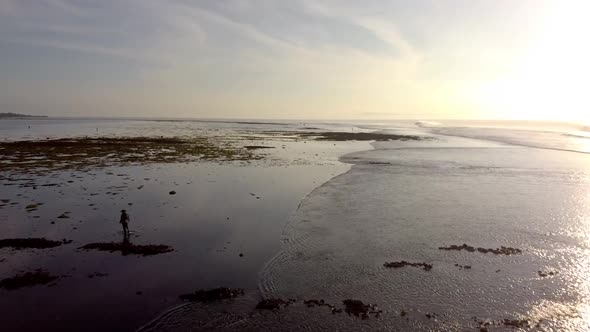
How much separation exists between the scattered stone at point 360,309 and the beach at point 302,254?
64mm

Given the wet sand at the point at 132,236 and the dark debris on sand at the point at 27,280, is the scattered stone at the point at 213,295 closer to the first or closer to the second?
the wet sand at the point at 132,236

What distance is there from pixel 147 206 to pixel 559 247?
23.2m

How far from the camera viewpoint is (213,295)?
12.4 meters

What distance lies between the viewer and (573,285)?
13648mm

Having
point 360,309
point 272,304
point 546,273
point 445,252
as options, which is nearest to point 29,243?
point 272,304

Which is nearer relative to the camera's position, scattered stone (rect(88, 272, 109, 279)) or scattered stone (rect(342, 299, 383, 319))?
scattered stone (rect(342, 299, 383, 319))

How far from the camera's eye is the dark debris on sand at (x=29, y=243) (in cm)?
1653

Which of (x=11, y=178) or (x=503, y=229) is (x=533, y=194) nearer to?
(x=503, y=229)

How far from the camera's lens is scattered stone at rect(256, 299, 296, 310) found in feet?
38.8

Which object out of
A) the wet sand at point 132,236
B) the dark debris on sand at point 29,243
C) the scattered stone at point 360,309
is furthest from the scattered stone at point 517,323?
the dark debris on sand at point 29,243

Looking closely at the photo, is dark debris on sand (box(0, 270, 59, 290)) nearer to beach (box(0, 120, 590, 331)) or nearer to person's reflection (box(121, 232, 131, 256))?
beach (box(0, 120, 590, 331))

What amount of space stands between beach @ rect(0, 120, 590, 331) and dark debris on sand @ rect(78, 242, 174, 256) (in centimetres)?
35

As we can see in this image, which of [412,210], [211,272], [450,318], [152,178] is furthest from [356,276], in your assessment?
[152,178]

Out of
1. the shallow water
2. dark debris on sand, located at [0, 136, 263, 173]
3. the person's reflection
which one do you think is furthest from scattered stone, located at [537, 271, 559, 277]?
dark debris on sand, located at [0, 136, 263, 173]
